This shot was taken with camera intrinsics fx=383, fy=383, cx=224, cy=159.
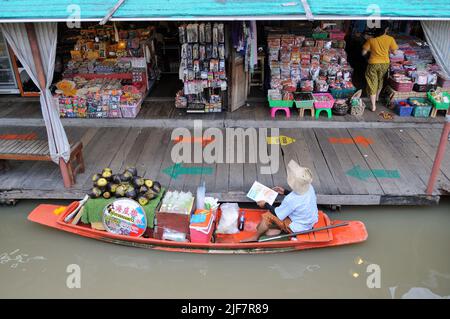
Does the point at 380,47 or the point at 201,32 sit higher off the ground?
the point at 201,32

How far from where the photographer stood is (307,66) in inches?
320

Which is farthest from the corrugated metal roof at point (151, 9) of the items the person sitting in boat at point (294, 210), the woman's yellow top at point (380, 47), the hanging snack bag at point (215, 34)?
the woman's yellow top at point (380, 47)

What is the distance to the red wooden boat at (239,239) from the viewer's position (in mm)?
5039

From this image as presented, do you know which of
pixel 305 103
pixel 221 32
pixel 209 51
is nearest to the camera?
pixel 221 32

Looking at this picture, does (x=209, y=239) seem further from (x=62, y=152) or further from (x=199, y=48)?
(x=199, y=48)

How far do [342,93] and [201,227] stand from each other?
4.80 metres

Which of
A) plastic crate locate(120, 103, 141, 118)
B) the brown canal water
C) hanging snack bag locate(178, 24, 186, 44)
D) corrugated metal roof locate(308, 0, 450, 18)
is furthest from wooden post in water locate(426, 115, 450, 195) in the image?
plastic crate locate(120, 103, 141, 118)

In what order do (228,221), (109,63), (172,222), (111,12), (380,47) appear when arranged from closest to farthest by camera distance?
1. (111,12)
2. (172,222)
3. (228,221)
4. (380,47)
5. (109,63)

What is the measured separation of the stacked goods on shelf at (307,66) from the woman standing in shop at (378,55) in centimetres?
42

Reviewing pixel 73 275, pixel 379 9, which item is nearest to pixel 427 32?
pixel 379 9

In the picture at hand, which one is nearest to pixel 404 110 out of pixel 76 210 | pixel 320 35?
pixel 320 35

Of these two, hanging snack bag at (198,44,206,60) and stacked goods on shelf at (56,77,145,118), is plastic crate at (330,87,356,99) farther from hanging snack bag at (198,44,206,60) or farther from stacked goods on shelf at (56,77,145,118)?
stacked goods on shelf at (56,77,145,118)

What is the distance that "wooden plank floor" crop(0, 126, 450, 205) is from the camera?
5820 mm

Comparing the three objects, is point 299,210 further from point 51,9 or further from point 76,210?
point 51,9
